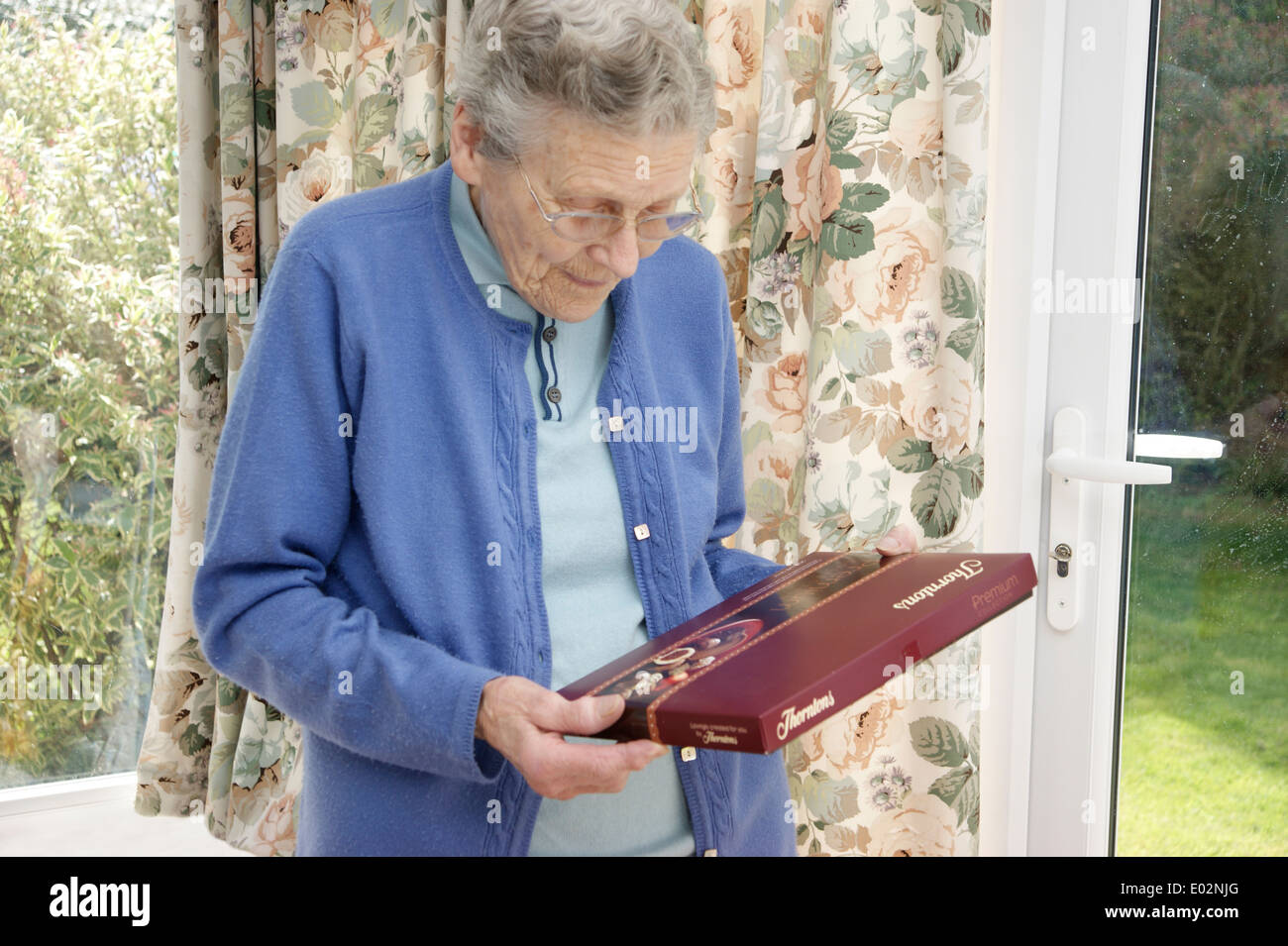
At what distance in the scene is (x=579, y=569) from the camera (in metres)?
1.07

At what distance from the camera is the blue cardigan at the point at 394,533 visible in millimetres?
958

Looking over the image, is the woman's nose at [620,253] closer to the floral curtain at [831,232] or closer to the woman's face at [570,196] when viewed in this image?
the woman's face at [570,196]

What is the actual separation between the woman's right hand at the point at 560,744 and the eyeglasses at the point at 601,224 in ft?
1.37

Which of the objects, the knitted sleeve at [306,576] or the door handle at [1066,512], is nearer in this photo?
the knitted sleeve at [306,576]

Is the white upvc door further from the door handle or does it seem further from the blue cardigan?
the blue cardigan

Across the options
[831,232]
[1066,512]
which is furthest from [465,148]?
[1066,512]

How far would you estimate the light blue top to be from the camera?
1.04 meters

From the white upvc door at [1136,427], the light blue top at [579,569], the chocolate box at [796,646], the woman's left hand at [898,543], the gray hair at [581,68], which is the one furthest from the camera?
the white upvc door at [1136,427]

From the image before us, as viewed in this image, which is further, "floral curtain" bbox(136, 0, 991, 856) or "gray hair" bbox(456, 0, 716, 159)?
"floral curtain" bbox(136, 0, 991, 856)

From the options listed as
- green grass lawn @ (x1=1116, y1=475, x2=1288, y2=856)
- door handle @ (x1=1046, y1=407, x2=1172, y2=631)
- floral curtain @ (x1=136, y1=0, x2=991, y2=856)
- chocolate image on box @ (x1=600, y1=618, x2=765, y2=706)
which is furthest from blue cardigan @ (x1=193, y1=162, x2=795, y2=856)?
green grass lawn @ (x1=1116, y1=475, x2=1288, y2=856)

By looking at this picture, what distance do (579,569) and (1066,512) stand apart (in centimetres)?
106

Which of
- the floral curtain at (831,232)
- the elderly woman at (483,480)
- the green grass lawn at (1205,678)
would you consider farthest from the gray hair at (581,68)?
the green grass lawn at (1205,678)

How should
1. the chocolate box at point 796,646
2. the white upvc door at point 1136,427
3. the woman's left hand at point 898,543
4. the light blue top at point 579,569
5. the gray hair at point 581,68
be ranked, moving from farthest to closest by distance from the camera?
the white upvc door at point 1136,427 < the woman's left hand at point 898,543 < the light blue top at point 579,569 < the gray hair at point 581,68 < the chocolate box at point 796,646
